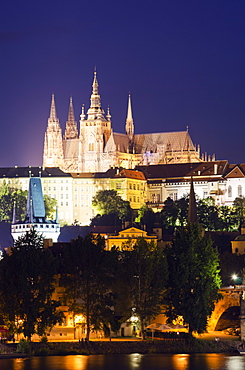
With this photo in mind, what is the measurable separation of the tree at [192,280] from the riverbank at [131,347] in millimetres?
1849

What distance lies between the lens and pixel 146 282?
85.2 m

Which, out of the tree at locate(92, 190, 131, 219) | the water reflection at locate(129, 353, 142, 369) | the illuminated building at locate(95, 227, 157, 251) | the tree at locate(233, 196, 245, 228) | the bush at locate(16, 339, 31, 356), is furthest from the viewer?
the tree at locate(92, 190, 131, 219)

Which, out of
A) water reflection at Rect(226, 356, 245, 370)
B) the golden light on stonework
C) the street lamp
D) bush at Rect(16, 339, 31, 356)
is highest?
the street lamp

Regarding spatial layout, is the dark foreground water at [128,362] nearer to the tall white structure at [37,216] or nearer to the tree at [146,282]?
the tree at [146,282]

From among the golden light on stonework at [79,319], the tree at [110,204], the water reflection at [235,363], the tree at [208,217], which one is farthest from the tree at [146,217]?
the water reflection at [235,363]

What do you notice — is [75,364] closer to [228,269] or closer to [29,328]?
[29,328]

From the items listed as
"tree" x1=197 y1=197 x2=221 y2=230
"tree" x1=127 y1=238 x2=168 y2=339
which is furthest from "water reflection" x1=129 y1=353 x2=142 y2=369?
"tree" x1=197 y1=197 x2=221 y2=230

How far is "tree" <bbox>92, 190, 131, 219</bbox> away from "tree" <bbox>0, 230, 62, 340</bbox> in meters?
97.3

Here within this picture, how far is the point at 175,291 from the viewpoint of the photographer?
282 feet

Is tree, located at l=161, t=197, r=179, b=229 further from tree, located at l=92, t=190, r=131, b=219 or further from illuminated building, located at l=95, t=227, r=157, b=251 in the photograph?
illuminated building, located at l=95, t=227, r=157, b=251

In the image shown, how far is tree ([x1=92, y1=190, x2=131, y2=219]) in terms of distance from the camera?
186 meters

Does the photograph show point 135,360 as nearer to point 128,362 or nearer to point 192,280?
point 128,362

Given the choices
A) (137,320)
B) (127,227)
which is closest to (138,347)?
(137,320)

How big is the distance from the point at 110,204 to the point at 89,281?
346 feet
